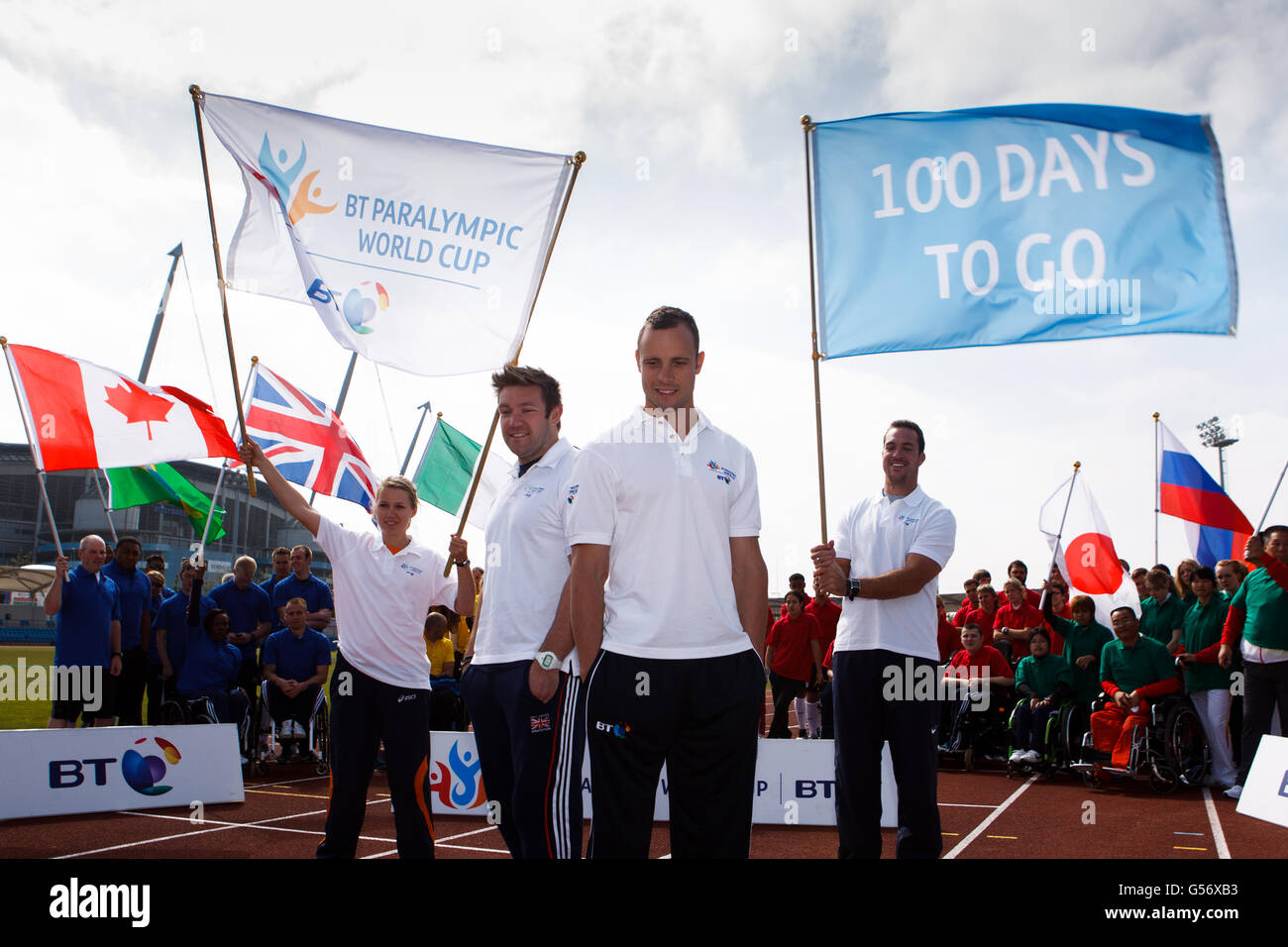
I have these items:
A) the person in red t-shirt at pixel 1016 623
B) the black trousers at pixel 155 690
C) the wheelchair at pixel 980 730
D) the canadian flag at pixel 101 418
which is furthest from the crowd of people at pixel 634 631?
the person in red t-shirt at pixel 1016 623

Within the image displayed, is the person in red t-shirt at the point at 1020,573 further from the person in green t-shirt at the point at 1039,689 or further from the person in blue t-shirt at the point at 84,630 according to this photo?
the person in blue t-shirt at the point at 84,630

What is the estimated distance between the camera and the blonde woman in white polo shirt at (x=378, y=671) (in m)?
4.72

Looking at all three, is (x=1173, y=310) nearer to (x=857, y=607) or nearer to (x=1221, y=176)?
(x=1221, y=176)

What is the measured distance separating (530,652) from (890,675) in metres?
1.67

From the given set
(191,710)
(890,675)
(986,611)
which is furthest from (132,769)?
(986,611)

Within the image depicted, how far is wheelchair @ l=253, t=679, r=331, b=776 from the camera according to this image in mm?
11156

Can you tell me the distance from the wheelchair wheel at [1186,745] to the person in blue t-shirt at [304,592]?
8798 mm

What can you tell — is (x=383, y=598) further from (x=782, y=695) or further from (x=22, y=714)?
(x=22, y=714)

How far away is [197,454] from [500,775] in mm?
6082

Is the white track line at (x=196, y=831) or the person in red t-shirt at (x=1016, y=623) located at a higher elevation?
the person in red t-shirt at (x=1016, y=623)

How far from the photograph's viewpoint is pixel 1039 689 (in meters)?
11.2

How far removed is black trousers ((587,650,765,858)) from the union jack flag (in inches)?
332
